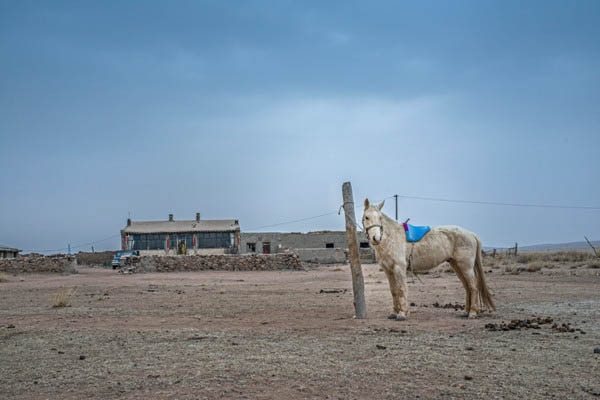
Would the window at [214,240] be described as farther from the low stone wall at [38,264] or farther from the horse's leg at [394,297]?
the horse's leg at [394,297]

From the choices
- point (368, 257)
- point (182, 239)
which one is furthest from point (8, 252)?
point (368, 257)

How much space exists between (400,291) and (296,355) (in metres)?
3.87

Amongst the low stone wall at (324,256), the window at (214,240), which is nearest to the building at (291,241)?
the window at (214,240)

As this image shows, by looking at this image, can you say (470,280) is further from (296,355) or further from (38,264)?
(38,264)

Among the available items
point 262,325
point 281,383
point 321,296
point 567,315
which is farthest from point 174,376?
point 321,296

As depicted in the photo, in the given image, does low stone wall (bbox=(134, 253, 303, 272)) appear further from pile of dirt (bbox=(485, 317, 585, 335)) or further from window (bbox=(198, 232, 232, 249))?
pile of dirt (bbox=(485, 317, 585, 335))

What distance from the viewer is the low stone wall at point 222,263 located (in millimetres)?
33625

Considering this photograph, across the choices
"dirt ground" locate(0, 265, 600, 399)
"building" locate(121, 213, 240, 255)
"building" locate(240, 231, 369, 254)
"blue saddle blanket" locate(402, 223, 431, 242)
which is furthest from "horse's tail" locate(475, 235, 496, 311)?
"building" locate(121, 213, 240, 255)

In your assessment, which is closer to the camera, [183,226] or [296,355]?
[296,355]

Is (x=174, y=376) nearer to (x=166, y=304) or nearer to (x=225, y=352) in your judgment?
(x=225, y=352)

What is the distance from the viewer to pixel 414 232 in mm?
10172

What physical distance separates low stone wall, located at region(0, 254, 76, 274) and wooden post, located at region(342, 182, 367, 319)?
91.8 feet

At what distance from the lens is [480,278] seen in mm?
10391

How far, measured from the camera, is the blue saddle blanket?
1010cm
